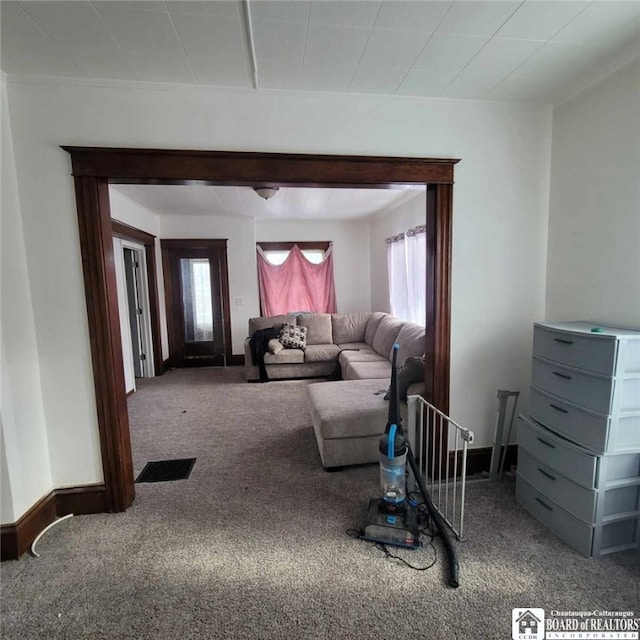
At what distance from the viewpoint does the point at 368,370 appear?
3764mm

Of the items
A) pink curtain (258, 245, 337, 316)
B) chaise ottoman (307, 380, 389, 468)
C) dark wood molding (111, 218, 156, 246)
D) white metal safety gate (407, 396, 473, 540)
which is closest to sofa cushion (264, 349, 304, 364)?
pink curtain (258, 245, 337, 316)

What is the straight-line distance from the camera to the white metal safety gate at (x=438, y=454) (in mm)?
2028

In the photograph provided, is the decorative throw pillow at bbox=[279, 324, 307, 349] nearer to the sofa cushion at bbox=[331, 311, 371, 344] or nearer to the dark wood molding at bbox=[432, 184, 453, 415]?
the sofa cushion at bbox=[331, 311, 371, 344]

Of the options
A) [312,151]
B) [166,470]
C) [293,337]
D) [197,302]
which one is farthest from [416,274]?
[197,302]

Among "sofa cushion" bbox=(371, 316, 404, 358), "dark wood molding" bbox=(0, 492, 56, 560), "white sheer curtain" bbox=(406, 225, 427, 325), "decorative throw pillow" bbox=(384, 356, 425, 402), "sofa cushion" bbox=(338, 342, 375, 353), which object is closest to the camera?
"dark wood molding" bbox=(0, 492, 56, 560)

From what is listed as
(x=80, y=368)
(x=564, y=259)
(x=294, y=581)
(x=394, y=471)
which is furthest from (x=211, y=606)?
(x=564, y=259)

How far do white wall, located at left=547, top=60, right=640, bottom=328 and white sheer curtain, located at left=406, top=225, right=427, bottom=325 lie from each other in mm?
1835

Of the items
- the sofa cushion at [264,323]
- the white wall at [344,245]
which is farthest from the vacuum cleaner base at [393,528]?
the white wall at [344,245]

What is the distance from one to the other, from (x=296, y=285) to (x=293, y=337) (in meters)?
1.43

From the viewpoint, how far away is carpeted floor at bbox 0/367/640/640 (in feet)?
4.50

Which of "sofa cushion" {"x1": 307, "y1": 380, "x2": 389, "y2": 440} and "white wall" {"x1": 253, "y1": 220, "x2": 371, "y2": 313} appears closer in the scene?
"sofa cushion" {"x1": 307, "y1": 380, "x2": 389, "y2": 440}

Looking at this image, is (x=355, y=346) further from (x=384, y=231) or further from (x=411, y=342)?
(x=384, y=231)

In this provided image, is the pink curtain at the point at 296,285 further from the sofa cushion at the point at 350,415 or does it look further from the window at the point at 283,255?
the sofa cushion at the point at 350,415

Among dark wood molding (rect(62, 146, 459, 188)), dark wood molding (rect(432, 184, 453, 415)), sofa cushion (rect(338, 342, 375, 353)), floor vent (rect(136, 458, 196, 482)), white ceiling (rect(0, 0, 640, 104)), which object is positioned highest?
white ceiling (rect(0, 0, 640, 104))
